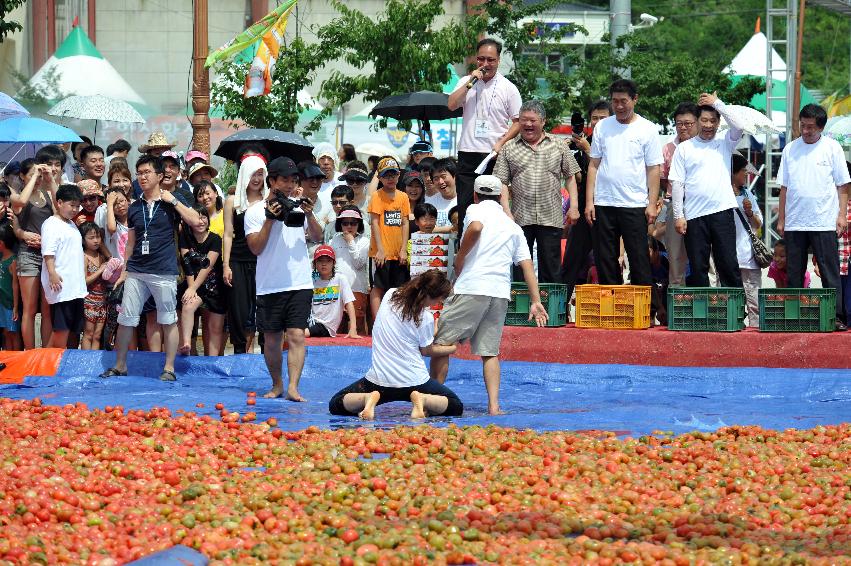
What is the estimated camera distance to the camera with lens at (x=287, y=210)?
420 inches

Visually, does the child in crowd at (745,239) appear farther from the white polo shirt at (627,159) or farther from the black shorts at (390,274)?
the black shorts at (390,274)

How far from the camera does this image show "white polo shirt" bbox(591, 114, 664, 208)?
1259 cm

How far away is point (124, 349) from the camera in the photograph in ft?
39.3

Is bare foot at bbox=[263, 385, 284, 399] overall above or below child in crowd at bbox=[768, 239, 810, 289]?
below

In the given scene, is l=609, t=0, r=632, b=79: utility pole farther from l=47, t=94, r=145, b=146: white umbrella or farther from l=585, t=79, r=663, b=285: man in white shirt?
l=585, t=79, r=663, b=285: man in white shirt

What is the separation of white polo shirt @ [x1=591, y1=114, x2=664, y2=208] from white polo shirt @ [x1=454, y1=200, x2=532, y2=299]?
250cm

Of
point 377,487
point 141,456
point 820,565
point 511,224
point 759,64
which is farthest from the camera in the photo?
point 759,64

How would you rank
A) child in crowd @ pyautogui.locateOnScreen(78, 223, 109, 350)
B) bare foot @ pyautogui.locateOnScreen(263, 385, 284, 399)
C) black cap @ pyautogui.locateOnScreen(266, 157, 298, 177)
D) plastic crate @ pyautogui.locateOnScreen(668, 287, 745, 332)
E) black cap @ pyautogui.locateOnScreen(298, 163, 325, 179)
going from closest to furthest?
black cap @ pyautogui.locateOnScreen(266, 157, 298, 177)
bare foot @ pyautogui.locateOnScreen(263, 385, 284, 399)
black cap @ pyautogui.locateOnScreen(298, 163, 325, 179)
plastic crate @ pyautogui.locateOnScreen(668, 287, 745, 332)
child in crowd @ pyautogui.locateOnScreen(78, 223, 109, 350)

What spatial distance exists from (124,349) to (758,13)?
5886 cm

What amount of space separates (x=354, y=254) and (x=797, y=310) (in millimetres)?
4342

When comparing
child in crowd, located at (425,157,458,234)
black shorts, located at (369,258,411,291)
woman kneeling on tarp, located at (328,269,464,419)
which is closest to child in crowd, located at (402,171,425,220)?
child in crowd, located at (425,157,458,234)

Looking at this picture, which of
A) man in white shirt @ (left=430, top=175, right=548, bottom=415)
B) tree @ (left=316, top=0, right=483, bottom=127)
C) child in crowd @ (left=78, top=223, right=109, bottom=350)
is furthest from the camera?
tree @ (left=316, top=0, right=483, bottom=127)

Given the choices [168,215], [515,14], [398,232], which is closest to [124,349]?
[168,215]

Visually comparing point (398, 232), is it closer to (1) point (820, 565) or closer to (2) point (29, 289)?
(2) point (29, 289)
